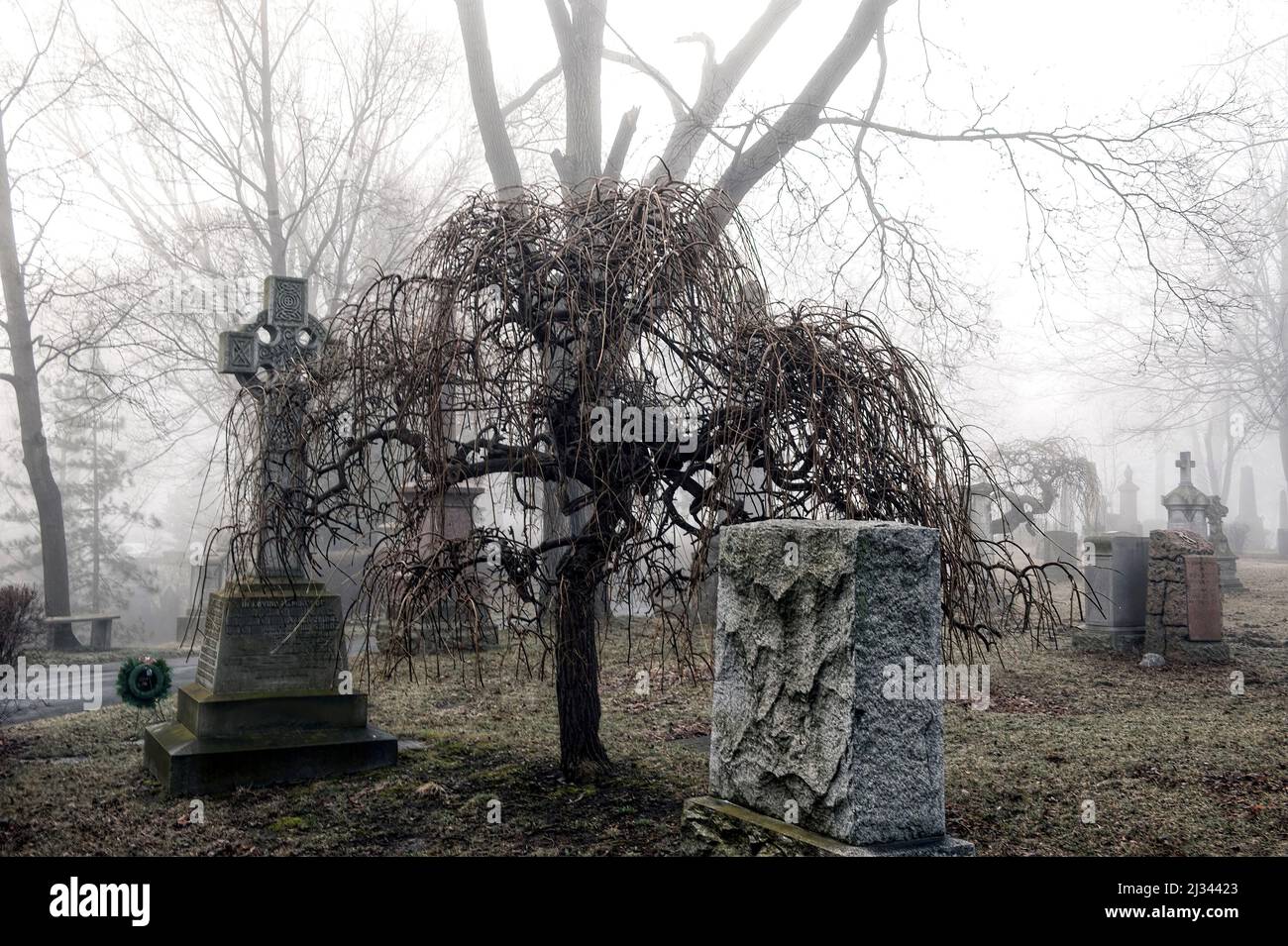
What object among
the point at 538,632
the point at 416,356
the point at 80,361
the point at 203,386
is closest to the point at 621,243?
the point at 416,356

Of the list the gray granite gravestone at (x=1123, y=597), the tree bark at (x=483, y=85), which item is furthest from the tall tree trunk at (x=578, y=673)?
the tree bark at (x=483, y=85)

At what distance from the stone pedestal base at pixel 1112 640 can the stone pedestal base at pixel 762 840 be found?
9.36 m

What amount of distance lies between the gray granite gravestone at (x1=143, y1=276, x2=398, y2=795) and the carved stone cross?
0.02 m

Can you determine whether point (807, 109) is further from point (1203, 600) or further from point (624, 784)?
point (624, 784)

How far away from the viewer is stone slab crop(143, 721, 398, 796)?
6.73 meters

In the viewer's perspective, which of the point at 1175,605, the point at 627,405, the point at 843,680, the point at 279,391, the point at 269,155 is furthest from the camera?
the point at 269,155

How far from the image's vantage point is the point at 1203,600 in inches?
447

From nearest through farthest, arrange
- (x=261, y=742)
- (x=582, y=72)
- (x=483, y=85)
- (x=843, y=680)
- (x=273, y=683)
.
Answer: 1. (x=843, y=680)
2. (x=261, y=742)
3. (x=273, y=683)
4. (x=582, y=72)
5. (x=483, y=85)

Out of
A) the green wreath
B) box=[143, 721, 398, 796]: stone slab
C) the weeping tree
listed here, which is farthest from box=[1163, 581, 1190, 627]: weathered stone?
the green wreath

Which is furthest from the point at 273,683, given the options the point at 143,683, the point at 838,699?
the point at 838,699

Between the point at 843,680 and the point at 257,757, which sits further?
the point at 257,757

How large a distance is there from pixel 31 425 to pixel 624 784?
14912mm

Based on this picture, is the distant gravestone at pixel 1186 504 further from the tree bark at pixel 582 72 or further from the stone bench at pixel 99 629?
the stone bench at pixel 99 629

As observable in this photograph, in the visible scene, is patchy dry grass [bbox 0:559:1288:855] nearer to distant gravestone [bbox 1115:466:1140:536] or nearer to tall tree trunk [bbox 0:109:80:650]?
tall tree trunk [bbox 0:109:80:650]
